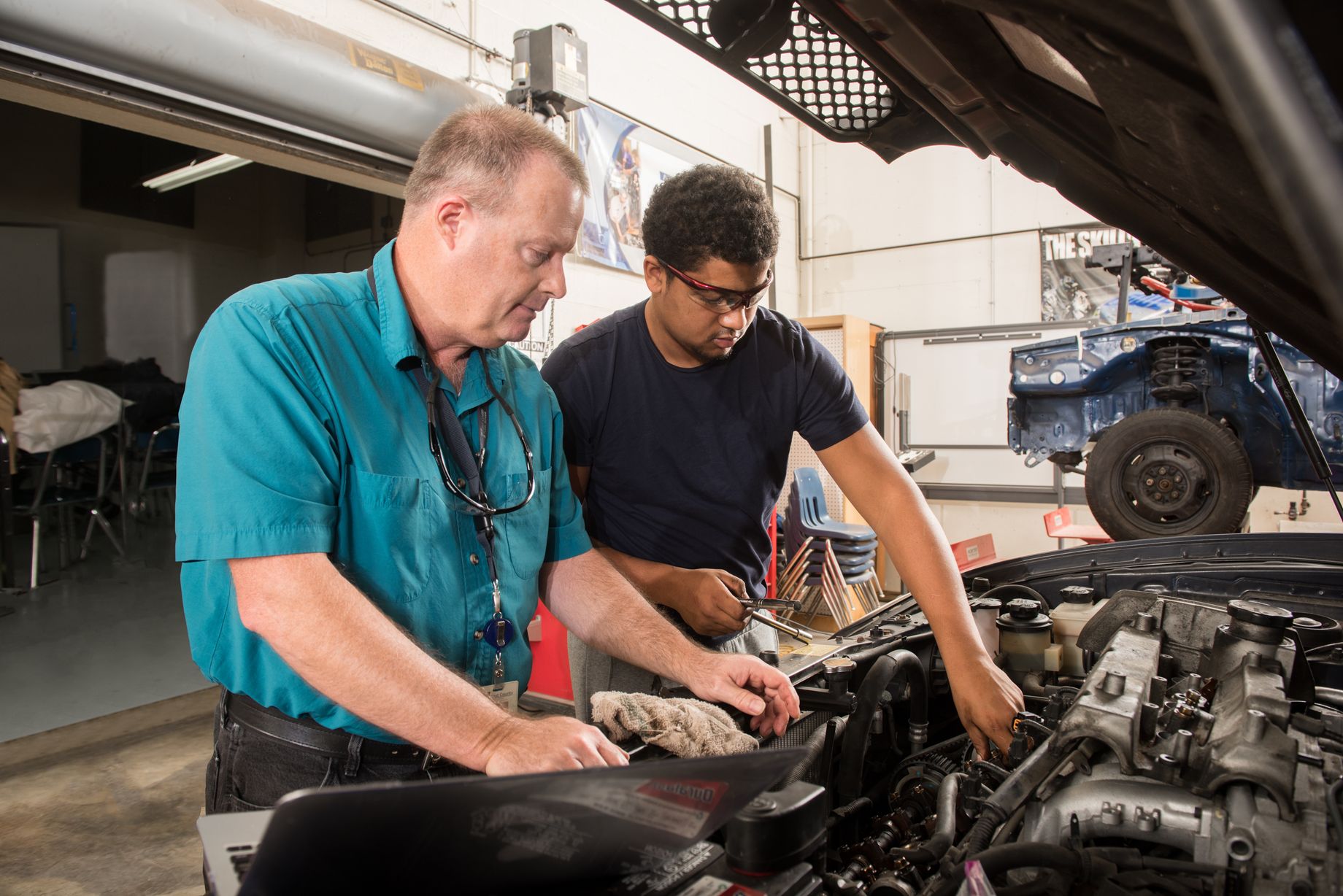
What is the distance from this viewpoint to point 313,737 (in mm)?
1183

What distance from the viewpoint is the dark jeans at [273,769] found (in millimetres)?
1186

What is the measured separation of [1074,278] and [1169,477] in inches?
145

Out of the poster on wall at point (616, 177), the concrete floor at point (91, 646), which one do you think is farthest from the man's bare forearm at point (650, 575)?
the concrete floor at point (91, 646)

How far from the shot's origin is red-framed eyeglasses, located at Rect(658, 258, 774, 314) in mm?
1710

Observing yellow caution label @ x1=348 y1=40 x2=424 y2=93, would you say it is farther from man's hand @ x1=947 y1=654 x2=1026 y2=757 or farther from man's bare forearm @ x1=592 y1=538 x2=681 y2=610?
man's hand @ x1=947 y1=654 x2=1026 y2=757

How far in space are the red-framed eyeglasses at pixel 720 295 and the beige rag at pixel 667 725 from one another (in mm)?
890

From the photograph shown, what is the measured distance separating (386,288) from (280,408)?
294mm

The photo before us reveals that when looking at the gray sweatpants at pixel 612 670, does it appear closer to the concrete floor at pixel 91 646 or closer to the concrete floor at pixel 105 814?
the concrete floor at pixel 105 814

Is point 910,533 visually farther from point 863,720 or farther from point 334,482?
point 334,482

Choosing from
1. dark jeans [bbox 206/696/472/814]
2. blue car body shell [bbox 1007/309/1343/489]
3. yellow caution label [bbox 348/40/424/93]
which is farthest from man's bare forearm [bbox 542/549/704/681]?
blue car body shell [bbox 1007/309/1343/489]

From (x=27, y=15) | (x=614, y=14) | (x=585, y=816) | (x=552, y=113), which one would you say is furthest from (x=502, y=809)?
(x=614, y=14)

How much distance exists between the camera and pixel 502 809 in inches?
23.0

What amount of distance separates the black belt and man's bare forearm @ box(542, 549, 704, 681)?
0.40 m

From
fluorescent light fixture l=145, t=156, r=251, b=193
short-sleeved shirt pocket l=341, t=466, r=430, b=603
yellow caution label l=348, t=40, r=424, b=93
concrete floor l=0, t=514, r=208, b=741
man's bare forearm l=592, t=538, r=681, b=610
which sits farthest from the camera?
fluorescent light fixture l=145, t=156, r=251, b=193
